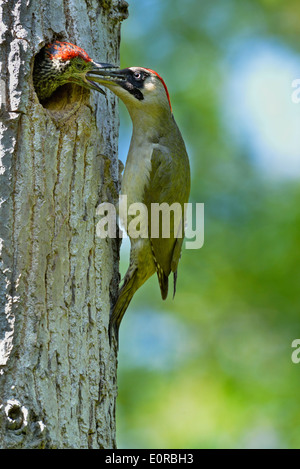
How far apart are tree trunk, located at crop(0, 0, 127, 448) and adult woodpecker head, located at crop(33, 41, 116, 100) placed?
0.08 metres

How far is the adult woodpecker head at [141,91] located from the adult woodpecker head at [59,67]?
485mm

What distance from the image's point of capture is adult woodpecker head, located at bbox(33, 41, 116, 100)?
12.5ft

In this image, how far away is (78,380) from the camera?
3.39 m

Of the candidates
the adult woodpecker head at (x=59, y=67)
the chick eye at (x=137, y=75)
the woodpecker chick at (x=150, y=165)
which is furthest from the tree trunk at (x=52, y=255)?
the chick eye at (x=137, y=75)

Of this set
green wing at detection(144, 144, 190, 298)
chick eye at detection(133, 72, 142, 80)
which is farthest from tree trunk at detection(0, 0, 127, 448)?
chick eye at detection(133, 72, 142, 80)

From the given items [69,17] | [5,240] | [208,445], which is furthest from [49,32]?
[208,445]

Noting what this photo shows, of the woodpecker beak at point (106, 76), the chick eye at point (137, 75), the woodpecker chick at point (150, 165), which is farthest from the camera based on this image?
the chick eye at point (137, 75)

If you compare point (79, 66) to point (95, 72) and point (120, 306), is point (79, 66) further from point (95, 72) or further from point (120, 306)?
point (120, 306)

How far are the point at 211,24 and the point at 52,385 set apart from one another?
20.6ft

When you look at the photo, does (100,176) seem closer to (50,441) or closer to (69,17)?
(69,17)

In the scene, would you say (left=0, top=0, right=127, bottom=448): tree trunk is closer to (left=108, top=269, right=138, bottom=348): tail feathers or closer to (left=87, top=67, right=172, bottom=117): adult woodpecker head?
(left=108, top=269, right=138, bottom=348): tail feathers

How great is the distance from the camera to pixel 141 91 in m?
4.68

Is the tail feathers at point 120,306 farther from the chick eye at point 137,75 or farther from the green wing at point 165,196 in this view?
the chick eye at point 137,75

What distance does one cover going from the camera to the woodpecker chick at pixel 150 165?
14.5ft
